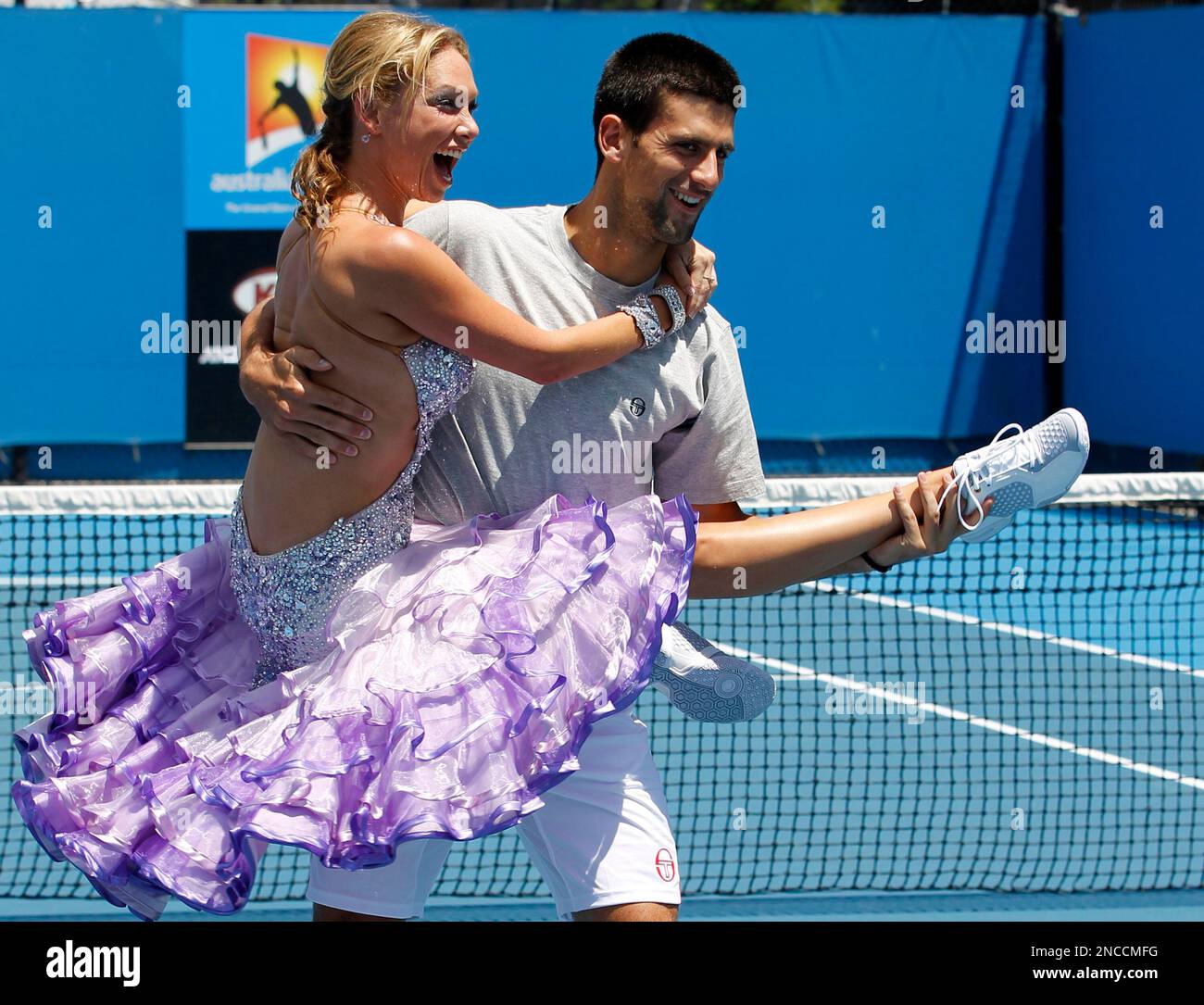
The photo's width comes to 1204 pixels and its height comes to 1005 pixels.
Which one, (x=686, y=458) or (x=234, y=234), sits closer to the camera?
(x=686, y=458)

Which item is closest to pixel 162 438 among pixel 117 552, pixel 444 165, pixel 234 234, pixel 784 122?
pixel 234 234

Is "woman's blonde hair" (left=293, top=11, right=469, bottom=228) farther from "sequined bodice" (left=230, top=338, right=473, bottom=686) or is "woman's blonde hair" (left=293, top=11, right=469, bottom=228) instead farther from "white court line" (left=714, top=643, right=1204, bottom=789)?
"white court line" (left=714, top=643, right=1204, bottom=789)

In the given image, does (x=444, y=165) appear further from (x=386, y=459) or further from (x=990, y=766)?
(x=990, y=766)

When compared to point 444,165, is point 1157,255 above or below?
above

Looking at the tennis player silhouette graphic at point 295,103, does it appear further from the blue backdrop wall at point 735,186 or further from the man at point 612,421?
the man at point 612,421

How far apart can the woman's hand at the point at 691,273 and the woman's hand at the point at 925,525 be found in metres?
0.55

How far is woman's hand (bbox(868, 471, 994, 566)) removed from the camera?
3.09m

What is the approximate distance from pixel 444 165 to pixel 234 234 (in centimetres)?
941

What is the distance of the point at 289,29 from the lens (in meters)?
11.9

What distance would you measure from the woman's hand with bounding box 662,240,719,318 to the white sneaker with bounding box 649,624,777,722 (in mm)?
654

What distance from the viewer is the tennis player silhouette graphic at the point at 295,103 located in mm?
11812

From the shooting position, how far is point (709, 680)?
10.2 ft

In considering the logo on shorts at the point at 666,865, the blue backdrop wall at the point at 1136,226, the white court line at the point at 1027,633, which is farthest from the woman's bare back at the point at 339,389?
the blue backdrop wall at the point at 1136,226

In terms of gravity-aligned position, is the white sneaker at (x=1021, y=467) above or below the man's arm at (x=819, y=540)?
above
